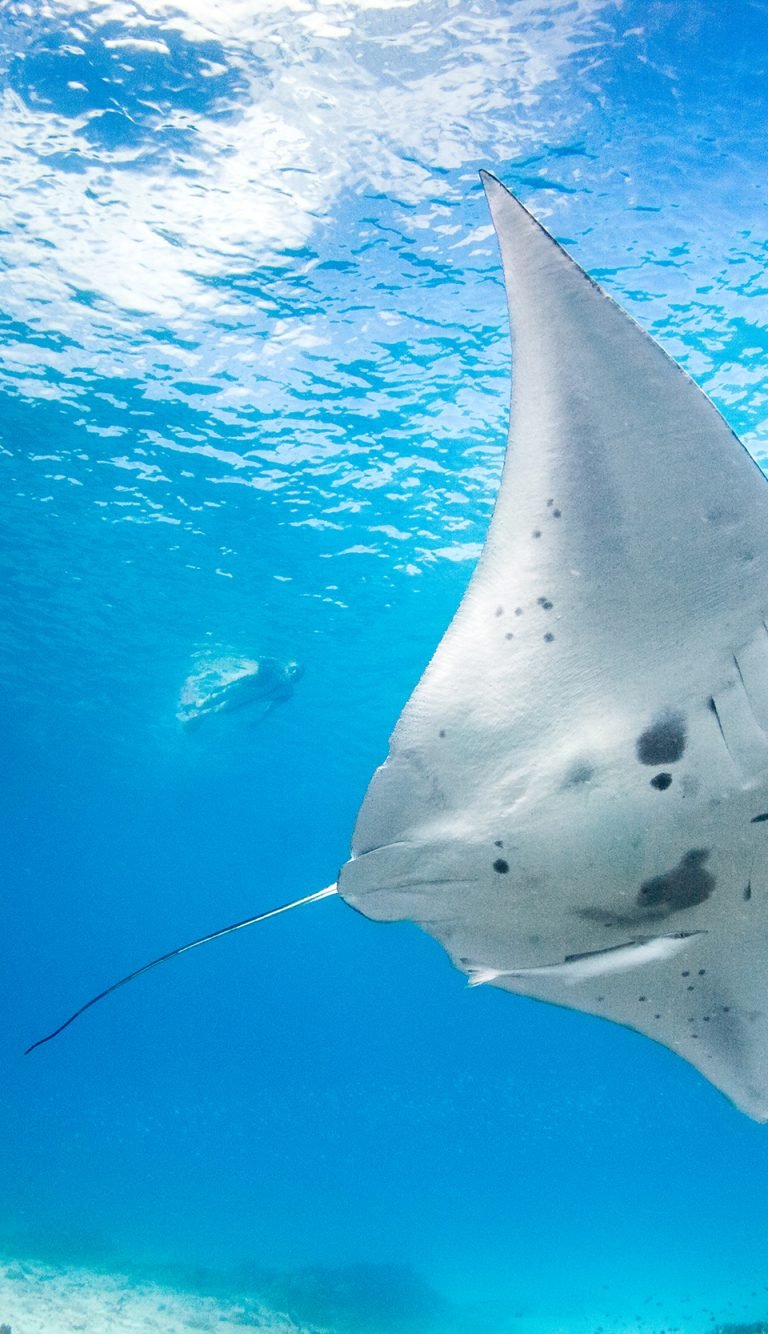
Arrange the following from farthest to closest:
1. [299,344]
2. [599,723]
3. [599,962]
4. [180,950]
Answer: [299,344]
[599,962]
[599,723]
[180,950]

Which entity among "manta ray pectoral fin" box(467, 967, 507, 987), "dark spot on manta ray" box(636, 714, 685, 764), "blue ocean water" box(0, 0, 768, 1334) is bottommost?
"manta ray pectoral fin" box(467, 967, 507, 987)

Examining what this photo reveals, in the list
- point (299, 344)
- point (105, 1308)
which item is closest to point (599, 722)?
point (299, 344)

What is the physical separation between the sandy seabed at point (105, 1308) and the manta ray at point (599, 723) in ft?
46.7

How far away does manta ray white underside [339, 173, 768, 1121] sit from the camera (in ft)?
6.86

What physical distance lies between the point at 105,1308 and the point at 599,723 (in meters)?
17.9

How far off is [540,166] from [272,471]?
756 cm

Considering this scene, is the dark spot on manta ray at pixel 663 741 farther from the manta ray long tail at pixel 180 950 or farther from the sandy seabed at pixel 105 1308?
the sandy seabed at pixel 105 1308

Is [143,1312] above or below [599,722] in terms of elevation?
above

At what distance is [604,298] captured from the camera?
79.3 inches

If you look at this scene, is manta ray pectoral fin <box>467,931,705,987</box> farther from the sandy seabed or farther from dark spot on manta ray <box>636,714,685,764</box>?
the sandy seabed

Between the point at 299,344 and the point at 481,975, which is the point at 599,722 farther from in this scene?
the point at 299,344

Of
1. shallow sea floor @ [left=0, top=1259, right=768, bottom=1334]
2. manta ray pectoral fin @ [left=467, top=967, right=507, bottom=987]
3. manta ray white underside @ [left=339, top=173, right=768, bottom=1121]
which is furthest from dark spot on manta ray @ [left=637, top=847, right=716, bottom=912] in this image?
shallow sea floor @ [left=0, top=1259, right=768, bottom=1334]

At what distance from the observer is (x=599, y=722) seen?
2326 mm

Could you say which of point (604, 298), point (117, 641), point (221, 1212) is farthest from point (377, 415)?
point (221, 1212)
